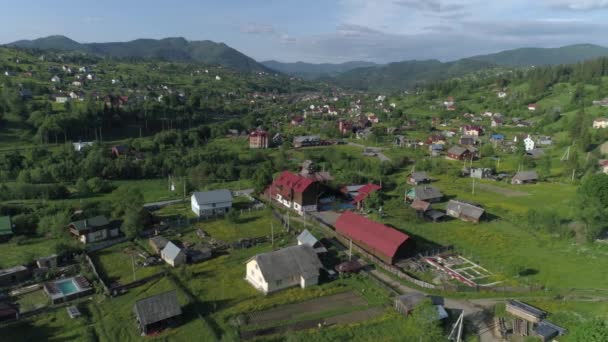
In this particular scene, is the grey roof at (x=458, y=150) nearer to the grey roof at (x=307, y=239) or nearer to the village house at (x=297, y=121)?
the grey roof at (x=307, y=239)

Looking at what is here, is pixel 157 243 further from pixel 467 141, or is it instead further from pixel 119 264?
pixel 467 141

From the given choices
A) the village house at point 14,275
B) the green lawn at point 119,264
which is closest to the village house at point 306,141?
the green lawn at point 119,264

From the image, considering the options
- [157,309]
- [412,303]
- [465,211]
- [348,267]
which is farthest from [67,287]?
[465,211]

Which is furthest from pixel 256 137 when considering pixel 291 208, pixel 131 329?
pixel 131 329

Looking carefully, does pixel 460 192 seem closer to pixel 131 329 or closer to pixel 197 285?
pixel 197 285

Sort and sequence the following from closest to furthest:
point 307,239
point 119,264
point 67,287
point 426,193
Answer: point 67,287, point 119,264, point 307,239, point 426,193
